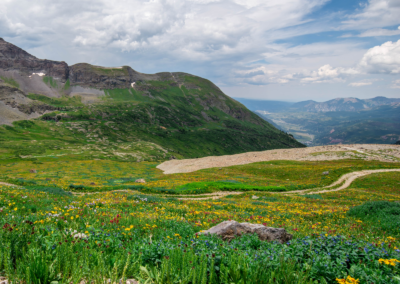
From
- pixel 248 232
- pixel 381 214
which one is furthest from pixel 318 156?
pixel 248 232

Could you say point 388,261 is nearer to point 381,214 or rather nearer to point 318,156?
point 381,214

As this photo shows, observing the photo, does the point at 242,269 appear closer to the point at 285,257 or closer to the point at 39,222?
the point at 285,257

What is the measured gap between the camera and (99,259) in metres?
4.47

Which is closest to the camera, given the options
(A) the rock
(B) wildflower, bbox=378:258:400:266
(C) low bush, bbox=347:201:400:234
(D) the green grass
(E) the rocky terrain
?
(B) wildflower, bbox=378:258:400:266

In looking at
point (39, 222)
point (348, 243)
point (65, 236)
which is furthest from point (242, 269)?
point (39, 222)

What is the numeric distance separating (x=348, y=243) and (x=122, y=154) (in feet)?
479

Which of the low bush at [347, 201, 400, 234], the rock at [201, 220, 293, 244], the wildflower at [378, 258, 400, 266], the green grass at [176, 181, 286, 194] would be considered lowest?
the green grass at [176, 181, 286, 194]

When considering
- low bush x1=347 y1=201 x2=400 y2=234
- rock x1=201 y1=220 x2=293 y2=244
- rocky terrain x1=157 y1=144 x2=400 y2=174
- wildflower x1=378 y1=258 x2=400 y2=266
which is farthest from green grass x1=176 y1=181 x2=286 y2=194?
rocky terrain x1=157 y1=144 x2=400 y2=174

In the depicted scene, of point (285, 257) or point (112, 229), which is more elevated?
point (285, 257)

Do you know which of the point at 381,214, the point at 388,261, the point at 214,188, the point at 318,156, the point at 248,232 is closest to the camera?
the point at 388,261

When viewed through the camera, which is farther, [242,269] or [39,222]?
[39,222]

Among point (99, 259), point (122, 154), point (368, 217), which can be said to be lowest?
point (122, 154)

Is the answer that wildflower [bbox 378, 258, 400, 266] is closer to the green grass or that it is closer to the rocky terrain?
the green grass

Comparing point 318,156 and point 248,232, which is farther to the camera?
point 318,156
